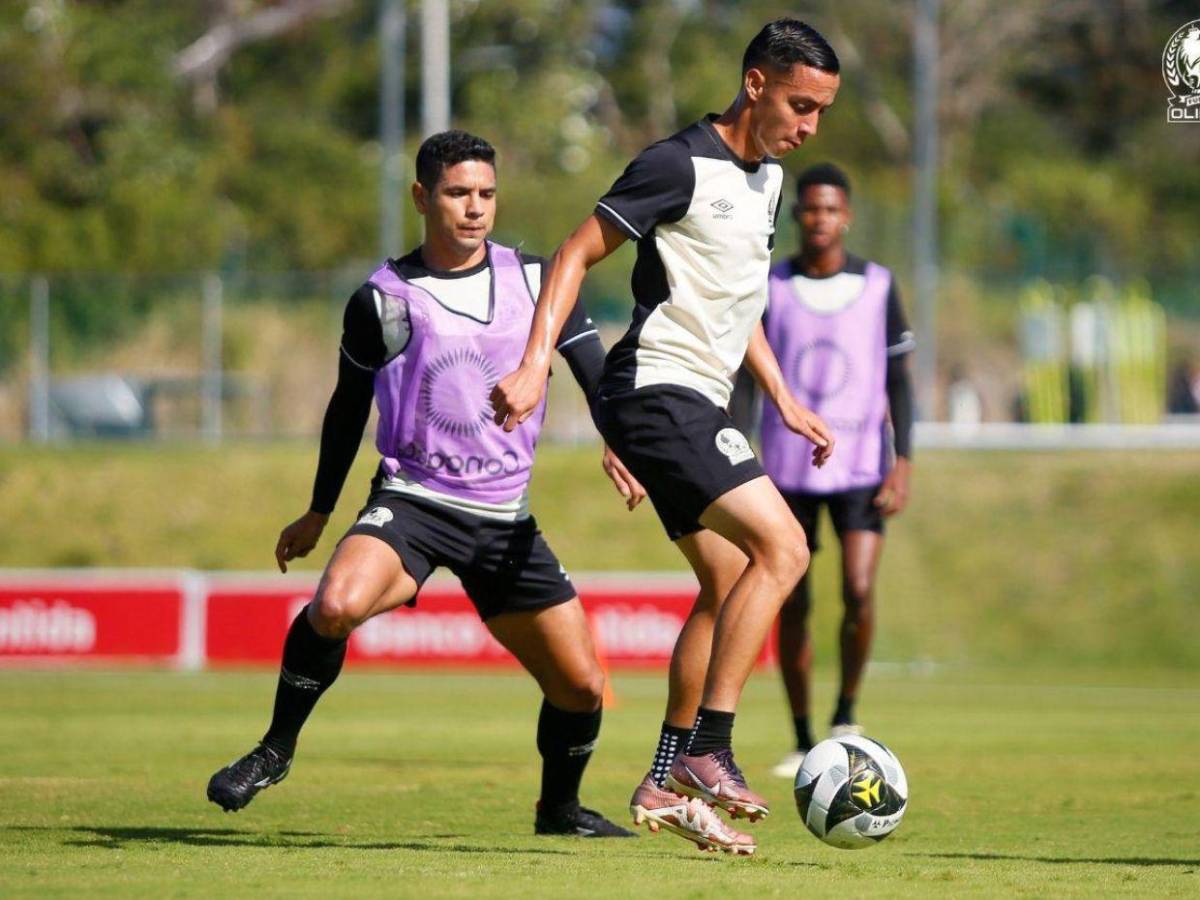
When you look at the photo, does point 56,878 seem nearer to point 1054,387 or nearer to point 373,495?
point 373,495

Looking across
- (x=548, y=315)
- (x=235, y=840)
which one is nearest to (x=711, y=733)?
(x=548, y=315)

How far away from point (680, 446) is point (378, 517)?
116 cm

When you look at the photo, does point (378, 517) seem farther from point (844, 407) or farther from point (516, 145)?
point (516, 145)

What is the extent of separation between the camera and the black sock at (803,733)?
10930 mm

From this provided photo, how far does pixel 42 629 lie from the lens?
69.8 ft

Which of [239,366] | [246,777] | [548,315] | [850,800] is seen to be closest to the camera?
[548,315]

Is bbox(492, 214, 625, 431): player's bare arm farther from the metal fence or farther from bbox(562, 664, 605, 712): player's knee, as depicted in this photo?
the metal fence

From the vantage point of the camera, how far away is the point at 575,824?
8195 millimetres

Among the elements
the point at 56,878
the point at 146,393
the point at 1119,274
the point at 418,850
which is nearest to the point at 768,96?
the point at 418,850

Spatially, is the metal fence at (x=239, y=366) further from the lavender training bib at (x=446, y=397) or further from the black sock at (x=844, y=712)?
the lavender training bib at (x=446, y=397)

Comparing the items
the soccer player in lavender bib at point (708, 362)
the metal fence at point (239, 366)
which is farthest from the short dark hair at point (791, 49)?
the metal fence at point (239, 366)

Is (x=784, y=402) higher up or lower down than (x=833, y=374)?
lower down

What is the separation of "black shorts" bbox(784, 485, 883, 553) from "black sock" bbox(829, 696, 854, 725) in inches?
31.2

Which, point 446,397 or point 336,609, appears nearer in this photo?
point 336,609
